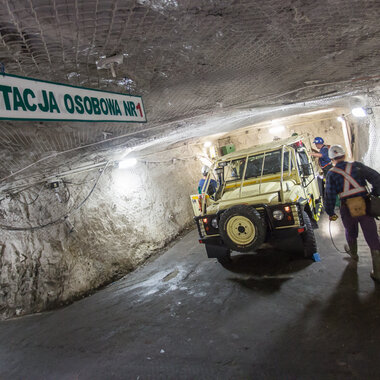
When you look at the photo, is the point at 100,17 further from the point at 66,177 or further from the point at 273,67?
the point at 66,177

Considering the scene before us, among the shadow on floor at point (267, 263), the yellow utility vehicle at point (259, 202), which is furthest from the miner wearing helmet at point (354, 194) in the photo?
the shadow on floor at point (267, 263)

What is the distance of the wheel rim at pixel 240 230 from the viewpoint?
4.22 meters

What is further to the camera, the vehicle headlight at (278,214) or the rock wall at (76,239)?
the rock wall at (76,239)

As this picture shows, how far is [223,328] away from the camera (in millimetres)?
3225

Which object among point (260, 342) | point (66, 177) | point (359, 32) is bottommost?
point (260, 342)

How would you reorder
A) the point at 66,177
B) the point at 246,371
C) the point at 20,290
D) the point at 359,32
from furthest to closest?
the point at 66,177
the point at 20,290
the point at 359,32
the point at 246,371

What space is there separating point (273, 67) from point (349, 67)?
1.48m

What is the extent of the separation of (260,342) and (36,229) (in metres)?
5.31

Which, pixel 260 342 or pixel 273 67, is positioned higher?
pixel 273 67

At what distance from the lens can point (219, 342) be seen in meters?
2.96

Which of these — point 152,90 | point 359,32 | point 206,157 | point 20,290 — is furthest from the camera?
point 206,157

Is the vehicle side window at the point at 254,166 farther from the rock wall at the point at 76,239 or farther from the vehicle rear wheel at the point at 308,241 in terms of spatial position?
the rock wall at the point at 76,239

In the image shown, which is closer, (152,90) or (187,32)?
(187,32)

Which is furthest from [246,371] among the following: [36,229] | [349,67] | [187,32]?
[36,229]
